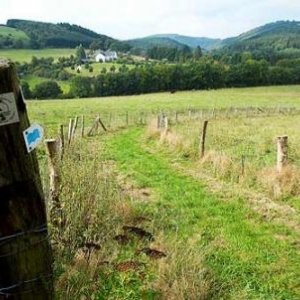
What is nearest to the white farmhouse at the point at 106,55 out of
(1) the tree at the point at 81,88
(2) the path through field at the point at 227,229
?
(1) the tree at the point at 81,88

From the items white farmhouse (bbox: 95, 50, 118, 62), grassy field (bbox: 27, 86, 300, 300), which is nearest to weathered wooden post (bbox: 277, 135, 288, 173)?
grassy field (bbox: 27, 86, 300, 300)

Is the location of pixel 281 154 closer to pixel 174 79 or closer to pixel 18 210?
pixel 18 210

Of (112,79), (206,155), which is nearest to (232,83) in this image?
(112,79)

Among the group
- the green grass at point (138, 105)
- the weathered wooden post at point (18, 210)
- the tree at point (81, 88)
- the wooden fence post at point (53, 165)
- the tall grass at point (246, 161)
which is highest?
the weathered wooden post at point (18, 210)

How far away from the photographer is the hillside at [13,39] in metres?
124

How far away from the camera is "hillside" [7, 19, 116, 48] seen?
13881 cm

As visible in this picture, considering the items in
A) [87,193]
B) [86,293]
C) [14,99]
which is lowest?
[86,293]

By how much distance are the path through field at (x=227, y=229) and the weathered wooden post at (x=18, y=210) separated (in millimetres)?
2841

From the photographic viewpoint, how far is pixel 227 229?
7871 mm

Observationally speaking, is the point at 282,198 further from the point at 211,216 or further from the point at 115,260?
the point at 115,260

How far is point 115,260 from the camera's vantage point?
226 inches

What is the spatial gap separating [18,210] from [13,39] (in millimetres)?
135423

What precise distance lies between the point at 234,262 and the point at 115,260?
5.66ft

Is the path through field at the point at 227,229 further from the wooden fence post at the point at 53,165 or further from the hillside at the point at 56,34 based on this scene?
the hillside at the point at 56,34
